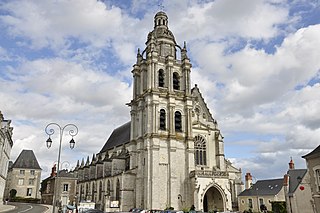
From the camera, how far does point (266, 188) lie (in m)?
36.6

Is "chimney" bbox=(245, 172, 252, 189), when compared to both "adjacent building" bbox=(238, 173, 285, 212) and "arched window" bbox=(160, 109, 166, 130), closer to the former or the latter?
"adjacent building" bbox=(238, 173, 285, 212)

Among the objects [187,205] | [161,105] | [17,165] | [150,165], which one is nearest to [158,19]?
[161,105]

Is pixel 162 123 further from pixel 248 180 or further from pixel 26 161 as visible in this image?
pixel 26 161

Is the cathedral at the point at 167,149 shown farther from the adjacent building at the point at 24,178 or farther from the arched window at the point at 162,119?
the adjacent building at the point at 24,178

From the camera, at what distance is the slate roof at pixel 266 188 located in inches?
Result: 1387

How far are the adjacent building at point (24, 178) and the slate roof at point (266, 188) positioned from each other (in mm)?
39025

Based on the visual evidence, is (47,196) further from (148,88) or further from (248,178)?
(248,178)

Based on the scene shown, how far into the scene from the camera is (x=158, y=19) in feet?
132

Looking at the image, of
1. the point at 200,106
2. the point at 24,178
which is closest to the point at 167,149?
the point at 200,106

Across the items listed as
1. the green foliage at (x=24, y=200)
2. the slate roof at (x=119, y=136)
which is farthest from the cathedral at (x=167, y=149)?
the green foliage at (x=24, y=200)

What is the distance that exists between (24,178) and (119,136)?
74.2ft

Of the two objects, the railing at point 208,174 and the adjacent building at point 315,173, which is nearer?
the adjacent building at point 315,173

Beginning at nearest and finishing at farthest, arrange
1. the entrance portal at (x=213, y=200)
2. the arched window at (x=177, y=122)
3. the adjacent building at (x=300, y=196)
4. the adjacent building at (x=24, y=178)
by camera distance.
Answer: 1. the adjacent building at (x=300, y=196)
2. the entrance portal at (x=213, y=200)
3. the arched window at (x=177, y=122)
4. the adjacent building at (x=24, y=178)

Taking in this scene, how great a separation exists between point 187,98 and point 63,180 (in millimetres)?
21469
